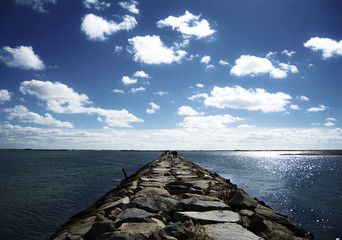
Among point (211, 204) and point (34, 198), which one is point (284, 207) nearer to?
point (211, 204)

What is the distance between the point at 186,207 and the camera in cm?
462

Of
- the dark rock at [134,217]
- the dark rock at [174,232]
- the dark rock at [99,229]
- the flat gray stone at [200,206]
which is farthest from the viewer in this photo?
the flat gray stone at [200,206]

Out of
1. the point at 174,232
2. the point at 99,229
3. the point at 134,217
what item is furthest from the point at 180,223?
the point at 99,229

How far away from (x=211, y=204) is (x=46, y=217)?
244 inches

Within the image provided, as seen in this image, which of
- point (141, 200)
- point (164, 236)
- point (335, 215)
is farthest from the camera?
point (335, 215)

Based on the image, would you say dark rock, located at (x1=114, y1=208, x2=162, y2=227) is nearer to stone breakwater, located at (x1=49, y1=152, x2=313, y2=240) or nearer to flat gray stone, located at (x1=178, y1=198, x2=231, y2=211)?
stone breakwater, located at (x1=49, y1=152, x2=313, y2=240)

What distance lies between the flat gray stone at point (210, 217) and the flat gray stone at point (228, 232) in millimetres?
166

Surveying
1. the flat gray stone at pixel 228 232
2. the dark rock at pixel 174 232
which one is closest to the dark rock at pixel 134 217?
the dark rock at pixel 174 232

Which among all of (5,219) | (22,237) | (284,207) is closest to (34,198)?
(5,219)

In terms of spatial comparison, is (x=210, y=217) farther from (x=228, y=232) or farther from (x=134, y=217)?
(x=134, y=217)

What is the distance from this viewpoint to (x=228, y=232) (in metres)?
3.35

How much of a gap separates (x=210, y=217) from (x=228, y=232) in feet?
2.01

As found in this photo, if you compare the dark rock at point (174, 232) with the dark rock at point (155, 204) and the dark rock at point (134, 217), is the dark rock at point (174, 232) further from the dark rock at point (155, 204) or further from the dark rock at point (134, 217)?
the dark rock at point (155, 204)

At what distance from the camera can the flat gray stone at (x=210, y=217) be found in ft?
12.4
